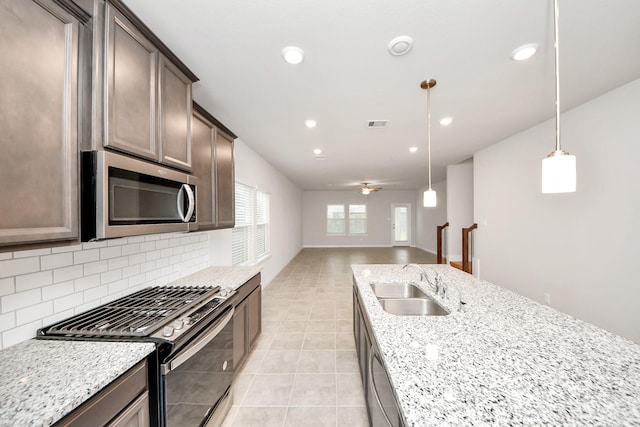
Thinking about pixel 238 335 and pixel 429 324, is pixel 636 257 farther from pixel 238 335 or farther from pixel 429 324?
pixel 238 335

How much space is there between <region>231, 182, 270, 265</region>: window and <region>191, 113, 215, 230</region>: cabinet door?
Answer: 1.35 metres

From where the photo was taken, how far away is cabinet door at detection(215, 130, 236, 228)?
2406 mm

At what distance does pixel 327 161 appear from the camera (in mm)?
5160

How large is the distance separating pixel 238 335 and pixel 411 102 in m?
2.82

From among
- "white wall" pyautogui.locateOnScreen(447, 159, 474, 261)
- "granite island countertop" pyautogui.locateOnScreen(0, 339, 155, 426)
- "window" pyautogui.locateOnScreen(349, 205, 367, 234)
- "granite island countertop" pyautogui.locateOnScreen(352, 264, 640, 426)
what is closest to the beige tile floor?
"granite island countertop" pyautogui.locateOnScreen(352, 264, 640, 426)

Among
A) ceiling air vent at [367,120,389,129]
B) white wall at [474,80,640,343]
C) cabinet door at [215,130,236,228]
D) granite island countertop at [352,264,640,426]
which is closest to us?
granite island countertop at [352,264,640,426]

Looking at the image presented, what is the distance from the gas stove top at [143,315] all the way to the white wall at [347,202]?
9148 mm

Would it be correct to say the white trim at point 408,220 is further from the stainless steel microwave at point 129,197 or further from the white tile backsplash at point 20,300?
the white tile backsplash at point 20,300

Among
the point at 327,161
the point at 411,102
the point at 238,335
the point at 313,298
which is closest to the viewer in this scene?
the point at 238,335

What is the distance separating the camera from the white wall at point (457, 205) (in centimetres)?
571

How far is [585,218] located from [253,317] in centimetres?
382

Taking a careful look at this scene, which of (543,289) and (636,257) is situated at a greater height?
(636,257)

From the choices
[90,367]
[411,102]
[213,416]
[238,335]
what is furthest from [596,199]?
[90,367]

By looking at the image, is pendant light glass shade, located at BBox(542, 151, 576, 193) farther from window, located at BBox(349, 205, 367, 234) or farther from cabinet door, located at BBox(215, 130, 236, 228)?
window, located at BBox(349, 205, 367, 234)
